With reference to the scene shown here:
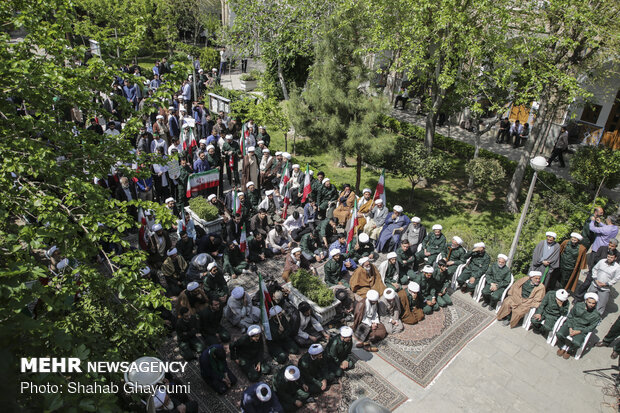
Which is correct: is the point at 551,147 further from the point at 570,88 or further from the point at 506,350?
the point at 506,350

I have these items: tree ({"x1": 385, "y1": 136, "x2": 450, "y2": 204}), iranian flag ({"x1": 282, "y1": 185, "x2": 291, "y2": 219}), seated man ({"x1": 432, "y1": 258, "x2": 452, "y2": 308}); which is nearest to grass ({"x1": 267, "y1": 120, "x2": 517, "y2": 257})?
tree ({"x1": 385, "y1": 136, "x2": 450, "y2": 204})

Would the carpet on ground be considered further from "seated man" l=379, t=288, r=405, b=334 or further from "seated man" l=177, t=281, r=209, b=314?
"seated man" l=177, t=281, r=209, b=314

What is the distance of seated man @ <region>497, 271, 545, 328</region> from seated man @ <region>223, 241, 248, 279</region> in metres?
6.47

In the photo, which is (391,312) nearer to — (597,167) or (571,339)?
(571,339)

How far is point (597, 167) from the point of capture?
50.5 feet

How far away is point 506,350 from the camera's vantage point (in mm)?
9875

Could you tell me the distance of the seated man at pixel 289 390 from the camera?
306 inches

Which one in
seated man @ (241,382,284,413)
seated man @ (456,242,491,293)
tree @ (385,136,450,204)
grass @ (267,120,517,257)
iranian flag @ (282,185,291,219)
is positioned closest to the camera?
seated man @ (241,382,284,413)

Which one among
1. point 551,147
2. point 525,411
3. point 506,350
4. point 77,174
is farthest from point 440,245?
point 551,147

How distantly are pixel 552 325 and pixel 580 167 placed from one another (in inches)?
327

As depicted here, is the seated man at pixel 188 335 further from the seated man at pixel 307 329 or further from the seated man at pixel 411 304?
the seated man at pixel 411 304

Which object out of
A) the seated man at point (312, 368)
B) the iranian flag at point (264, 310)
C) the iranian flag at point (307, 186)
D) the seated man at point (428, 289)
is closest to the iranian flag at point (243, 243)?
the iranian flag at point (264, 310)

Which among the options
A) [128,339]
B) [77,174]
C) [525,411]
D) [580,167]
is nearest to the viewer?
[128,339]

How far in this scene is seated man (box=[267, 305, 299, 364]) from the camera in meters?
8.98
